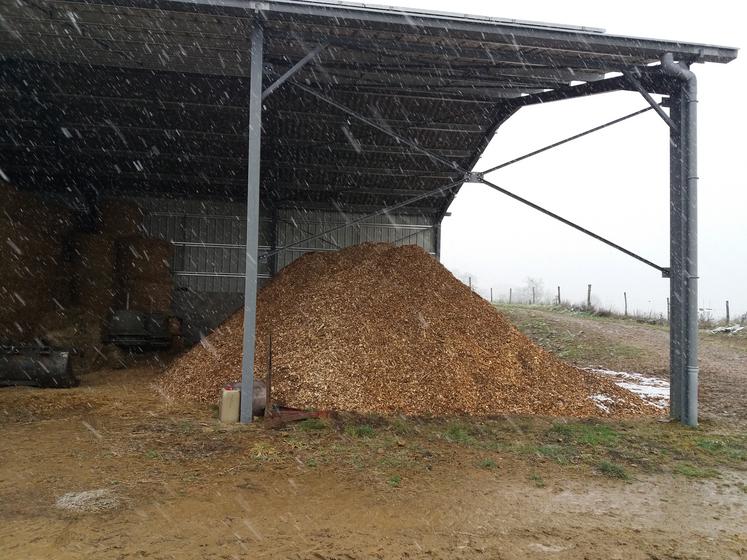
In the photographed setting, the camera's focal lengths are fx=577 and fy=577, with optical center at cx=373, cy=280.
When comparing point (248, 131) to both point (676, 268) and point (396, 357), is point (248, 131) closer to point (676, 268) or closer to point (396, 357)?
point (396, 357)

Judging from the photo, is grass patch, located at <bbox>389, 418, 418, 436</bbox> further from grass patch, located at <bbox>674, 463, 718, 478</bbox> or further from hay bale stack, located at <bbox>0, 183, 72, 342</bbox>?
hay bale stack, located at <bbox>0, 183, 72, 342</bbox>

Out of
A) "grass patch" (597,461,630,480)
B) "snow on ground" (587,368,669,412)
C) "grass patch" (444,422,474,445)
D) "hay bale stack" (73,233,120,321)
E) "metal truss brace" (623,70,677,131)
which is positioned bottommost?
"snow on ground" (587,368,669,412)

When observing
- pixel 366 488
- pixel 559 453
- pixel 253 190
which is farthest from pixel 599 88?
pixel 366 488

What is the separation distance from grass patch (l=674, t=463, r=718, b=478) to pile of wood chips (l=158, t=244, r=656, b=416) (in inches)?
88.6

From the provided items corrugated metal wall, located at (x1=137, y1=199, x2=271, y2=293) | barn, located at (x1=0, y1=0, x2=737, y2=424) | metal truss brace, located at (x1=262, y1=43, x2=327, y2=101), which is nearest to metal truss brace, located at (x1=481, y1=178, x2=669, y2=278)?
barn, located at (x1=0, y1=0, x2=737, y2=424)

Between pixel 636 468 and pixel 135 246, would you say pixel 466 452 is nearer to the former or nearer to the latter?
pixel 636 468

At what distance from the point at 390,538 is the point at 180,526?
54.5 inches

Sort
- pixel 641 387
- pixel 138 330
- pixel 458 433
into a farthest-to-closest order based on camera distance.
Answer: pixel 138 330
pixel 641 387
pixel 458 433

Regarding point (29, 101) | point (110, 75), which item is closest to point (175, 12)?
point (110, 75)

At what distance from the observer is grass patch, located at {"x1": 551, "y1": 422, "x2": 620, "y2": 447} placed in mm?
6460

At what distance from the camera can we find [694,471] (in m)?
5.52

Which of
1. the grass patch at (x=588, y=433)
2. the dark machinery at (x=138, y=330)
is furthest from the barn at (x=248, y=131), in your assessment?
the grass patch at (x=588, y=433)

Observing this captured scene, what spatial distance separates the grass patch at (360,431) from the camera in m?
6.37

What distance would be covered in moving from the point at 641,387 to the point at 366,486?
26.1 ft
